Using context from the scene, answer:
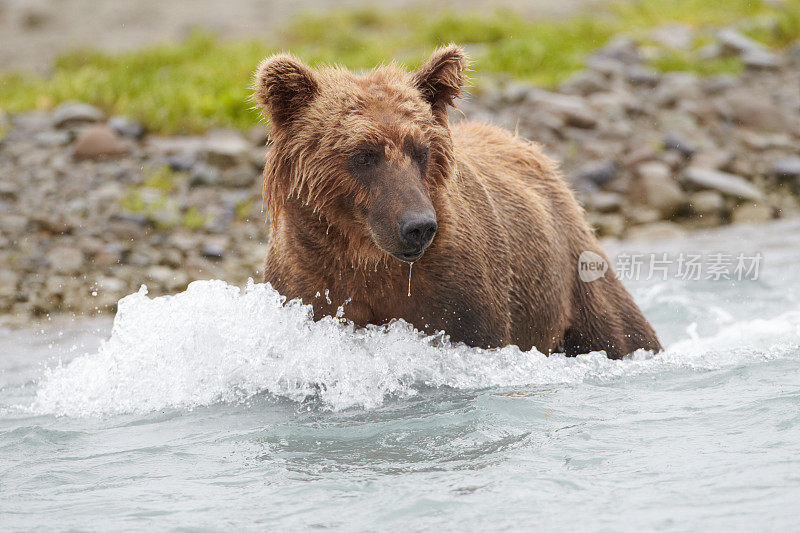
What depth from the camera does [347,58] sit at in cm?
1605

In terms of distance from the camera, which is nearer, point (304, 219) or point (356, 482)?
point (356, 482)

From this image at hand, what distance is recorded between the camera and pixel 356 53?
16.6 metres

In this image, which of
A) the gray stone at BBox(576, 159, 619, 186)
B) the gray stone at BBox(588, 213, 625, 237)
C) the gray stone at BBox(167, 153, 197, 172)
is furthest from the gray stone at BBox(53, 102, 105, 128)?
the gray stone at BBox(588, 213, 625, 237)

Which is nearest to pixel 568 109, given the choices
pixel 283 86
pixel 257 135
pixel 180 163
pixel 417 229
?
pixel 257 135

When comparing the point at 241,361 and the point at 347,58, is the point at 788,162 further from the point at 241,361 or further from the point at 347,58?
the point at 241,361

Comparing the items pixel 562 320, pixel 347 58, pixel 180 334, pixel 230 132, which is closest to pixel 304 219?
pixel 180 334

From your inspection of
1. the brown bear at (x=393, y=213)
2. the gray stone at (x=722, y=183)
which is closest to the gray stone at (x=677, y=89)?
the gray stone at (x=722, y=183)

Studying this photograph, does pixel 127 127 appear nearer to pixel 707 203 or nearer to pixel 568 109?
pixel 568 109

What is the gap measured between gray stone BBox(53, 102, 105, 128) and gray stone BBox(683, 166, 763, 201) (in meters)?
7.39

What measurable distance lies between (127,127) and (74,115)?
0.68 metres

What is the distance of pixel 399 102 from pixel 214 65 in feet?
34.1

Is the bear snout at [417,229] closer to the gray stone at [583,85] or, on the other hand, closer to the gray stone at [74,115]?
the gray stone at [74,115]

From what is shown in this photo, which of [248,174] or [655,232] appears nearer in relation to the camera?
[248,174]

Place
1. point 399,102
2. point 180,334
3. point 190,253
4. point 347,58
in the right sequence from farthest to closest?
point 347,58, point 190,253, point 180,334, point 399,102
